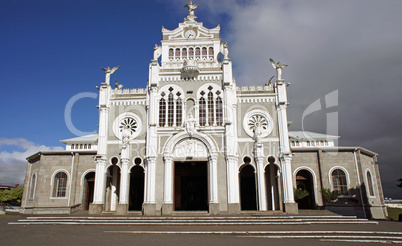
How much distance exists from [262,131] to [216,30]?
1204 centimetres

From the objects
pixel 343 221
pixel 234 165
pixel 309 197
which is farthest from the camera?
pixel 309 197

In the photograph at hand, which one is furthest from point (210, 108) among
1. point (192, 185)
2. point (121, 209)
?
point (121, 209)

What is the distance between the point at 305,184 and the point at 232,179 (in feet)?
32.6

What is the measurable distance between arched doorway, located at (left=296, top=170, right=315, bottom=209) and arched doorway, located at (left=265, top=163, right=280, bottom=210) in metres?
3.59

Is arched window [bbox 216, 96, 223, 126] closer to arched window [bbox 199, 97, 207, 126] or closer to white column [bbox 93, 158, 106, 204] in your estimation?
arched window [bbox 199, 97, 207, 126]

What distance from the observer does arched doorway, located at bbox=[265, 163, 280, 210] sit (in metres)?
26.9

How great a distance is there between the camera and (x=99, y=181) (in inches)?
1019

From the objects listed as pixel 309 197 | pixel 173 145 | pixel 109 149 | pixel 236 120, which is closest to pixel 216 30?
pixel 236 120

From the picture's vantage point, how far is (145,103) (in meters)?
28.1

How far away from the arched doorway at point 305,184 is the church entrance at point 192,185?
9743 mm

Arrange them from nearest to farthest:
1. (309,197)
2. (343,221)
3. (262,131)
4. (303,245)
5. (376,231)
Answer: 1. (303,245)
2. (376,231)
3. (343,221)
4. (262,131)
5. (309,197)

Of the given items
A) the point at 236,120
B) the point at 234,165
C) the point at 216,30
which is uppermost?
the point at 216,30

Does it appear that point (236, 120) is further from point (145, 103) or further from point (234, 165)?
point (145, 103)

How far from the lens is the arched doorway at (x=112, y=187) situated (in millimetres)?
27422
